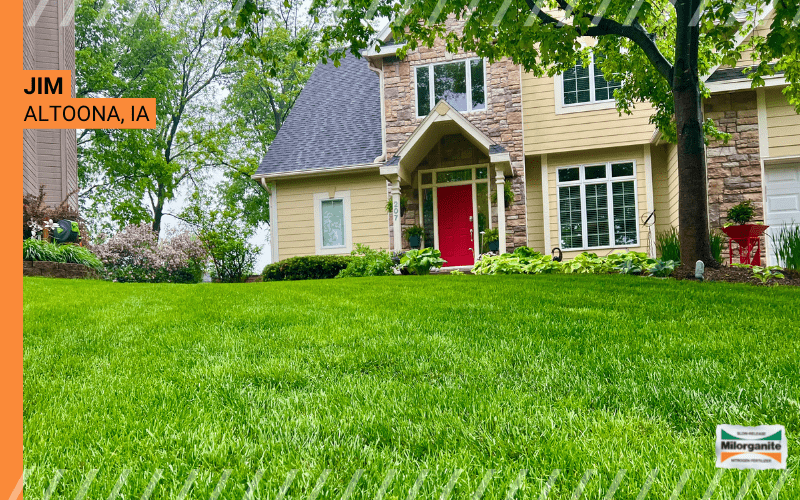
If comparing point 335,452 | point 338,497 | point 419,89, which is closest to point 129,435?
point 335,452

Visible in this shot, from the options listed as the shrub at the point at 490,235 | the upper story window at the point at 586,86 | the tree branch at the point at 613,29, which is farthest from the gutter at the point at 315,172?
the tree branch at the point at 613,29

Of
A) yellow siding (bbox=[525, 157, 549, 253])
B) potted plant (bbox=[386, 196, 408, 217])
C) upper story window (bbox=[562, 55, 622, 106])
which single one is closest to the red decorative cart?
yellow siding (bbox=[525, 157, 549, 253])

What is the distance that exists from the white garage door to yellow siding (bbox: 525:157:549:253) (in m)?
4.46

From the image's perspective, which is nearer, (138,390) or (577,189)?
(138,390)

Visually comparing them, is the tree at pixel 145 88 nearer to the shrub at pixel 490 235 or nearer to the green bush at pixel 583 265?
the shrub at pixel 490 235

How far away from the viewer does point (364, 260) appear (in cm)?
1155

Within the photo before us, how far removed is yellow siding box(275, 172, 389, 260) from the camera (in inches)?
588

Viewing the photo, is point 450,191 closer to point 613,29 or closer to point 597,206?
point 597,206

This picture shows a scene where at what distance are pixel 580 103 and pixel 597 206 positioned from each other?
2.35 meters

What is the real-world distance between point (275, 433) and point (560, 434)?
1128 mm

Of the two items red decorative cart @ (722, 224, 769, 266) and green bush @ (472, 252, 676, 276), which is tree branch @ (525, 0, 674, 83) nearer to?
green bush @ (472, 252, 676, 276)

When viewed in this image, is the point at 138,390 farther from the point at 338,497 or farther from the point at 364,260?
the point at 364,260

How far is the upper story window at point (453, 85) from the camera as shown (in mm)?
13844

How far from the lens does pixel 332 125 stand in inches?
653
